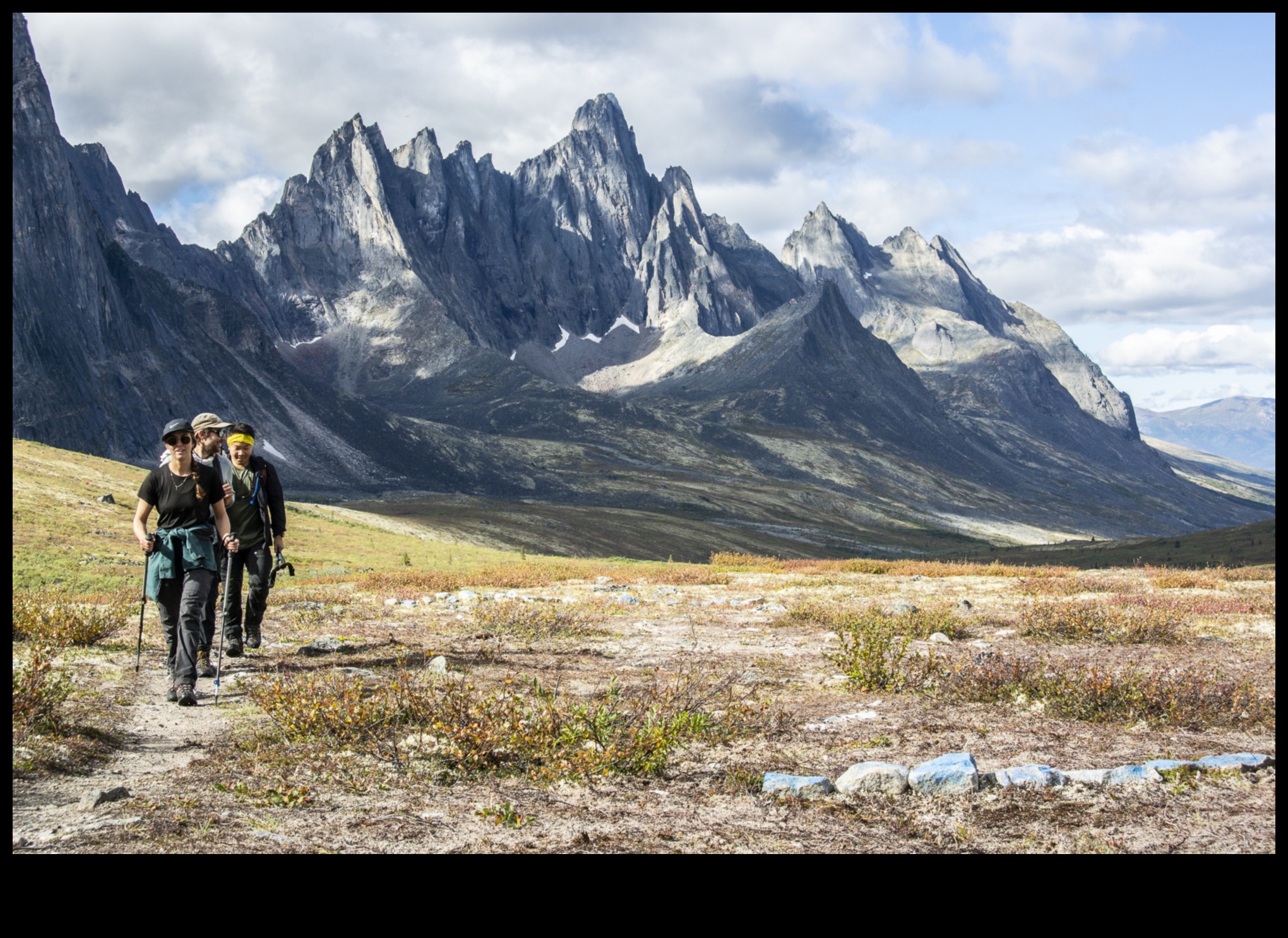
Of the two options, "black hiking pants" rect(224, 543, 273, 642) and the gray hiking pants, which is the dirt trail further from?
"black hiking pants" rect(224, 543, 273, 642)

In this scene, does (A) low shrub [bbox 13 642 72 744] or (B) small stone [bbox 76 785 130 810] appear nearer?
(B) small stone [bbox 76 785 130 810]

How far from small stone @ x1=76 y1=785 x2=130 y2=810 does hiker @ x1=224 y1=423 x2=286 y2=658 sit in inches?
261

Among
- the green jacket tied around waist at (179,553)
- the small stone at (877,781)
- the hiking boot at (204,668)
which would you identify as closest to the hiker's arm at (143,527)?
the green jacket tied around waist at (179,553)

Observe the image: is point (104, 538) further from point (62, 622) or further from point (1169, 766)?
point (1169, 766)

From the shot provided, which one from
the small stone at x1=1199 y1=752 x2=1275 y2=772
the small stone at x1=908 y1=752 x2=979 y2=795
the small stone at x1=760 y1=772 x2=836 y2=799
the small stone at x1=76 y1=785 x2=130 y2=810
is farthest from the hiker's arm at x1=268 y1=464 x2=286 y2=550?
the small stone at x1=1199 y1=752 x2=1275 y2=772

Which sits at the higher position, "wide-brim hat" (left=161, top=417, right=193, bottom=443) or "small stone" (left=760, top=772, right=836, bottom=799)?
"wide-brim hat" (left=161, top=417, right=193, bottom=443)

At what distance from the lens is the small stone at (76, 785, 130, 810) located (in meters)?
6.36

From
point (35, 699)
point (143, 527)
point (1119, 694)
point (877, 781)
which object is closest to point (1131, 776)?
point (877, 781)

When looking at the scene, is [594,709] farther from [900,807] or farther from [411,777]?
[900,807]

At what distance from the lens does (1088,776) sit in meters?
7.10

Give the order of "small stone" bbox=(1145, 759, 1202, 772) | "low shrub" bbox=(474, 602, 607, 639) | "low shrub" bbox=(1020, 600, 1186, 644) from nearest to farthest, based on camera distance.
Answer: "small stone" bbox=(1145, 759, 1202, 772)
"low shrub" bbox=(1020, 600, 1186, 644)
"low shrub" bbox=(474, 602, 607, 639)

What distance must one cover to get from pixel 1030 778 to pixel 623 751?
306 cm
